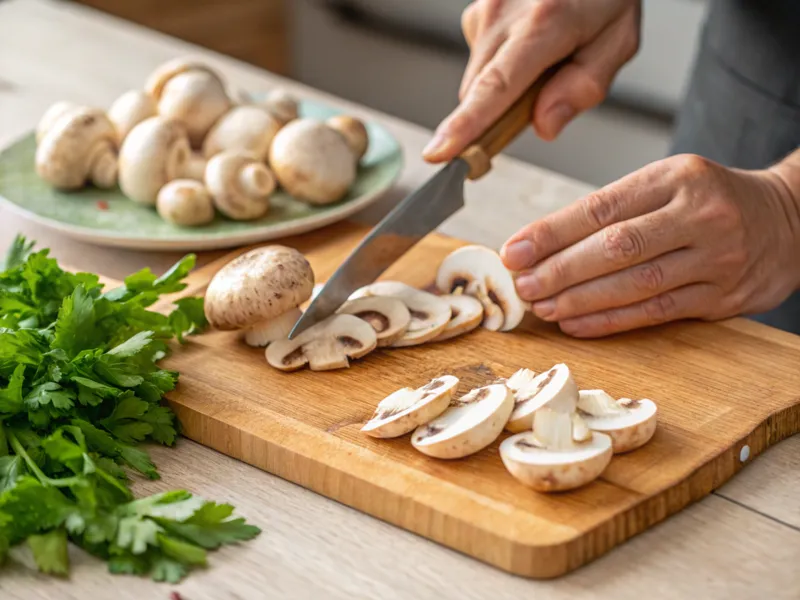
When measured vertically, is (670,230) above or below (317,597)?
above

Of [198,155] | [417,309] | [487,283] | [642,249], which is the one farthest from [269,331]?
[198,155]

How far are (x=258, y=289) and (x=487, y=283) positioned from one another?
0.37 m

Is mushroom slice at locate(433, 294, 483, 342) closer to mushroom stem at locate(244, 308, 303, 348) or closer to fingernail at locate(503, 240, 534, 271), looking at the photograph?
fingernail at locate(503, 240, 534, 271)

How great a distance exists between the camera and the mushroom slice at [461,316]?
1571 mm

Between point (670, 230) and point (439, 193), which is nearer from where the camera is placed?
point (670, 230)

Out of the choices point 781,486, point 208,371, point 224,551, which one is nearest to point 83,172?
point 208,371

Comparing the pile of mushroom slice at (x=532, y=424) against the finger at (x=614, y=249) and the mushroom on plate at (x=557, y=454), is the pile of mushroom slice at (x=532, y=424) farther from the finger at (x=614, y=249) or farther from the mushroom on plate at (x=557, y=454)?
the finger at (x=614, y=249)

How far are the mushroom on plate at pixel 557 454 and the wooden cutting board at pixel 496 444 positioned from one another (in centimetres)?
3

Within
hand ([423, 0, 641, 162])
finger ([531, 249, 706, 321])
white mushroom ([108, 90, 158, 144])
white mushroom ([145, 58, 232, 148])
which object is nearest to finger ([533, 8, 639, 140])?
hand ([423, 0, 641, 162])

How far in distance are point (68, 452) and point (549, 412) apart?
0.55 m

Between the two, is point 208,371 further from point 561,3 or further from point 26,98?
point 26,98

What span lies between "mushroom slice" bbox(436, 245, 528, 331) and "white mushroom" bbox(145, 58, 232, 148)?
634mm

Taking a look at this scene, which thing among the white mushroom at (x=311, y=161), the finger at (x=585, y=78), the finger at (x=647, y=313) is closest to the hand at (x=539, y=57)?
the finger at (x=585, y=78)

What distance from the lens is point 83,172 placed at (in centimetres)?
198
